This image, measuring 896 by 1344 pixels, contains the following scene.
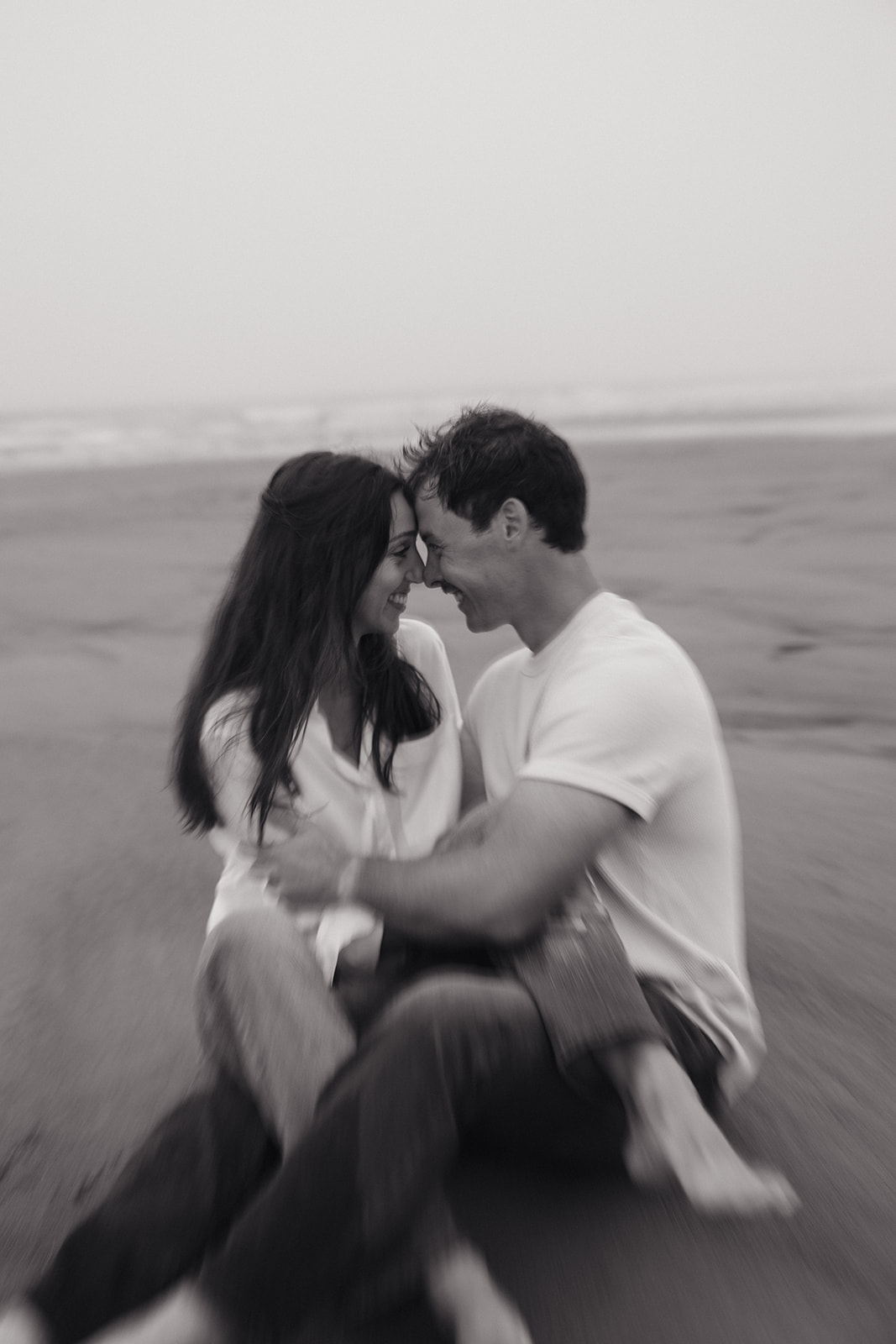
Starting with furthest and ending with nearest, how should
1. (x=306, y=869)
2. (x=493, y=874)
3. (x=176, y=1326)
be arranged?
(x=306, y=869) → (x=493, y=874) → (x=176, y=1326)

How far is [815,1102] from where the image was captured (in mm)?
2428

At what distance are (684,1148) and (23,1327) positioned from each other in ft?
3.01

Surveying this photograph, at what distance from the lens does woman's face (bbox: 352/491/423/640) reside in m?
2.46

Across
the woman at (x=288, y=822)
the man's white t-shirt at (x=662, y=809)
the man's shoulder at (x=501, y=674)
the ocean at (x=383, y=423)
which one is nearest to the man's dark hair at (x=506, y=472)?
the woman at (x=288, y=822)

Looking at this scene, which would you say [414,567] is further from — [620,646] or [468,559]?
[620,646]

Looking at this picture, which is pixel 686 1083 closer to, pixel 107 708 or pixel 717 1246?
pixel 717 1246

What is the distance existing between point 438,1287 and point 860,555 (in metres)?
6.58

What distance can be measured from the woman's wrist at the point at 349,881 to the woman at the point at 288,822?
11cm

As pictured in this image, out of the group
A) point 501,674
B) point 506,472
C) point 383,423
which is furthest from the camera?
point 383,423

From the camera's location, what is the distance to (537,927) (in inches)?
76.8

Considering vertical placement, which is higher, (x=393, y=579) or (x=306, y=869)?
(x=393, y=579)

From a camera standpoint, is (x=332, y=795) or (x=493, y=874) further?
(x=332, y=795)

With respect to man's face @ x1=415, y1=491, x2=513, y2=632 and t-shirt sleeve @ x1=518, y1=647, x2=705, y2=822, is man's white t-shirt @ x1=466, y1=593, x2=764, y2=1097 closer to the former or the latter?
t-shirt sleeve @ x1=518, y1=647, x2=705, y2=822

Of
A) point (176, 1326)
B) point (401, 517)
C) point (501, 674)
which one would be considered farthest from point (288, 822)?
point (176, 1326)
